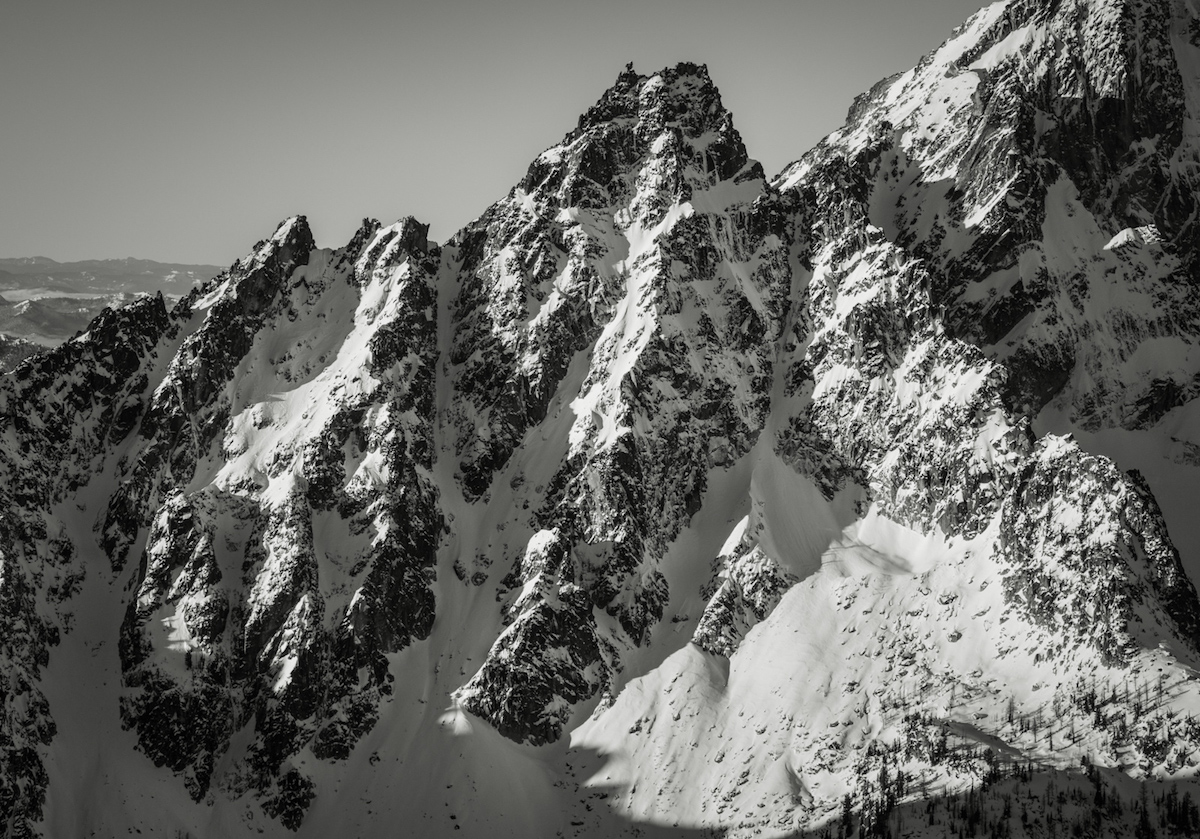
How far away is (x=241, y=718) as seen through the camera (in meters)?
198

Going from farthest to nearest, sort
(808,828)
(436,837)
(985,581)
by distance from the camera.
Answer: (985,581) → (436,837) → (808,828)

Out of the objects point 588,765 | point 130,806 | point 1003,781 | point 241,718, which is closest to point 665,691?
point 588,765

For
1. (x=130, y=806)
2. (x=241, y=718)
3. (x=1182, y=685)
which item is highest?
(x=1182, y=685)

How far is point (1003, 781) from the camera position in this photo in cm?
17088

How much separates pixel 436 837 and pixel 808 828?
5466cm

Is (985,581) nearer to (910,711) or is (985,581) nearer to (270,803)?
(910,711)

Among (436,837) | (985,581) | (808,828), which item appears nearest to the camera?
(808,828)

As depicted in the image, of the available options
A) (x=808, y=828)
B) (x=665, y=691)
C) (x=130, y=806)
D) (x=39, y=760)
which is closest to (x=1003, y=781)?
(x=808, y=828)

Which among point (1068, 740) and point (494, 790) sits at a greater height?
point (1068, 740)

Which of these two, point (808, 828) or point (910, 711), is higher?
point (910, 711)

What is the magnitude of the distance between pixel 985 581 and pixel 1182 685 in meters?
33.4

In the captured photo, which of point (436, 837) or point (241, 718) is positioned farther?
point (241, 718)

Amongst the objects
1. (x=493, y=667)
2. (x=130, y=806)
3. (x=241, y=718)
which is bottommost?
(x=130, y=806)

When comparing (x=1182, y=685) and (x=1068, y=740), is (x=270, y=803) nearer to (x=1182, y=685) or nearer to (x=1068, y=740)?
(x=1068, y=740)
